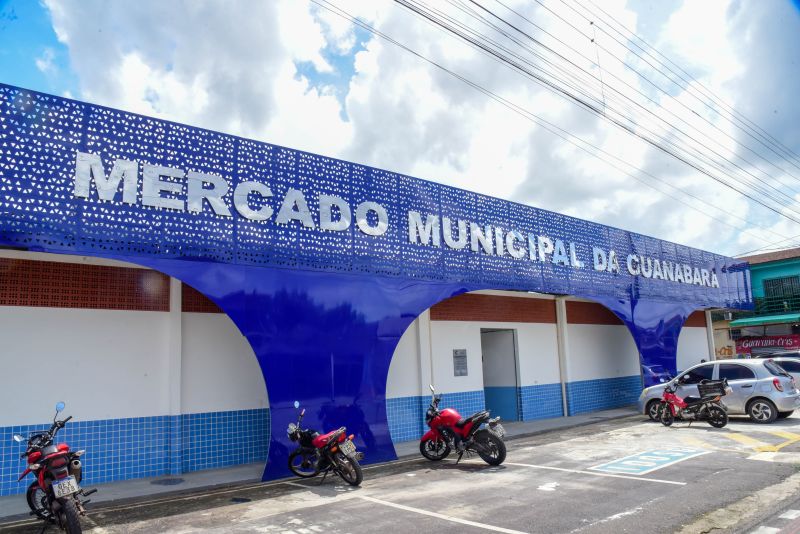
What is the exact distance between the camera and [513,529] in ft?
19.4

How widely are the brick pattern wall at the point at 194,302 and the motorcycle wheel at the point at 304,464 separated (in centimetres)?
295

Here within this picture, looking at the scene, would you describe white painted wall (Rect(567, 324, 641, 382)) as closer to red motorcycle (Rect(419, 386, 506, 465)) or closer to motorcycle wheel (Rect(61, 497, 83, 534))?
red motorcycle (Rect(419, 386, 506, 465))

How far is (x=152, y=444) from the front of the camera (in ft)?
30.1

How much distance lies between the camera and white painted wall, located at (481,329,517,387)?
51.4 feet

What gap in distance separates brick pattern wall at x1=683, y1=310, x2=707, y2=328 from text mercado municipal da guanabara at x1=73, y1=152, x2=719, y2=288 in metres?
9.97

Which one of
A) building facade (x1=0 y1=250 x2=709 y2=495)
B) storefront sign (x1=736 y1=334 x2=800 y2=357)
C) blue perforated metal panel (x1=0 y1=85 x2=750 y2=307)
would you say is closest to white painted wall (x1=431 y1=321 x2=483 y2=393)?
building facade (x1=0 y1=250 x2=709 y2=495)

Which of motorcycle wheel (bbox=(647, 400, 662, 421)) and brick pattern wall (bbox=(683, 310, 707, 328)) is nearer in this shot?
motorcycle wheel (bbox=(647, 400, 662, 421))

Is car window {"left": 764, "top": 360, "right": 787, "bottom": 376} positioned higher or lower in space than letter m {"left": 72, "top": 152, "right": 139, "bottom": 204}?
lower

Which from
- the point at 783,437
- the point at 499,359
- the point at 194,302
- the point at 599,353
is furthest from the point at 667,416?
the point at 194,302

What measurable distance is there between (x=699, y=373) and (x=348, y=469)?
9.94 m

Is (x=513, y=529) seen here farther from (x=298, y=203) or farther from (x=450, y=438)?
(x=298, y=203)

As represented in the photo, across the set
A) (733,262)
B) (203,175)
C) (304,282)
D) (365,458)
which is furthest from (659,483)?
(733,262)

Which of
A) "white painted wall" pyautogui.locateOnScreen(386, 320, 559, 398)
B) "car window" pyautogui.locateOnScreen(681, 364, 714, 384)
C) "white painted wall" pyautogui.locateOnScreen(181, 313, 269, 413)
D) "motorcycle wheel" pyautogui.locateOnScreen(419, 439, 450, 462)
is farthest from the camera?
"car window" pyautogui.locateOnScreen(681, 364, 714, 384)

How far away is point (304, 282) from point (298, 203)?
1.41 meters
